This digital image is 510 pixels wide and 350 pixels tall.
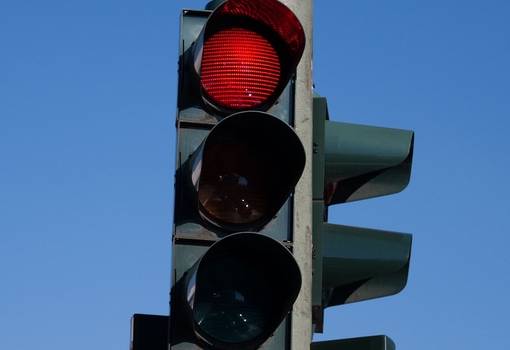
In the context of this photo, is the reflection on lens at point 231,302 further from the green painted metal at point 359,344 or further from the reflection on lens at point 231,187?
the green painted metal at point 359,344

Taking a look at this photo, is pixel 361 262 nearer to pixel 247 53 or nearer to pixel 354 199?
pixel 354 199

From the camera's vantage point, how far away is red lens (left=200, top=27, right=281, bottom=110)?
4.01 m

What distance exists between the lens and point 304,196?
4.02m

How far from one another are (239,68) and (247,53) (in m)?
0.07

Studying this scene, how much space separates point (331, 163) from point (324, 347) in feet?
2.23

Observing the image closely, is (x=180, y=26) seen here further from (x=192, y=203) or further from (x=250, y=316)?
(x=250, y=316)

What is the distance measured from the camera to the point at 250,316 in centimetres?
387

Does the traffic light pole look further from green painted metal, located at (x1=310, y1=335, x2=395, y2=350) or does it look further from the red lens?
green painted metal, located at (x1=310, y1=335, x2=395, y2=350)

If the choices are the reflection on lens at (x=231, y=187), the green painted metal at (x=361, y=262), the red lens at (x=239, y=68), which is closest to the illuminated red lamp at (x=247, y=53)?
the red lens at (x=239, y=68)

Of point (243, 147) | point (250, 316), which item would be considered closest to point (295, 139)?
point (243, 147)

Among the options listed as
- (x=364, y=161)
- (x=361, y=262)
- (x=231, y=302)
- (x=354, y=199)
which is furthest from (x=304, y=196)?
(x=354, y=199)

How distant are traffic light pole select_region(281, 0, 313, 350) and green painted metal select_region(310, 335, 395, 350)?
0.87 feet

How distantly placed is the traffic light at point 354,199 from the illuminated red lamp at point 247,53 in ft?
0.88

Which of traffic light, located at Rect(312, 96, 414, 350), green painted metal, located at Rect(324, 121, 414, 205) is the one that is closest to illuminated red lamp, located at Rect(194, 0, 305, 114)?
traffic light, located at Rect(312, 96, 414, 350)
